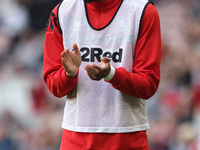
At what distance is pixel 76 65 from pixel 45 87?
3627mm

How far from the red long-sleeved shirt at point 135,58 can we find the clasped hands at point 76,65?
0.05m

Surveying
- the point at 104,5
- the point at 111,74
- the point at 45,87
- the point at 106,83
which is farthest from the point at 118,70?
the point at 45,87

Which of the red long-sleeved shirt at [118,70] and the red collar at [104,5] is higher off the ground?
the red collar at [104,5]

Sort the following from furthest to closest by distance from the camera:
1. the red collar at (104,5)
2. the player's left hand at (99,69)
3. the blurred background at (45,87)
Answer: the blurred background at (45,87), the red collar at (104,5), the player's left hand at (99,69)

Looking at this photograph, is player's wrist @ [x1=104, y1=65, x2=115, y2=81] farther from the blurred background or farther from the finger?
the blurred background

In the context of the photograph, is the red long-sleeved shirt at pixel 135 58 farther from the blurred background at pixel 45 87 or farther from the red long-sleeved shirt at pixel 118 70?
the blurred background at pixel 45 87

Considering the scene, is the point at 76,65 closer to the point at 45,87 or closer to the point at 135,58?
the point at 135,58

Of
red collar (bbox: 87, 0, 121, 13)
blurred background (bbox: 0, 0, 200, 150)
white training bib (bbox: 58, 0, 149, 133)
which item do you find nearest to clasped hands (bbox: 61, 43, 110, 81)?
white training bib (bbox: 58, 0, 149, 133)

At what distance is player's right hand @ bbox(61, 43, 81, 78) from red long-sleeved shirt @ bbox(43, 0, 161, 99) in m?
0.05

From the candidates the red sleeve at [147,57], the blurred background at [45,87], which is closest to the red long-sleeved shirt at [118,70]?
the red sleeve at [147,57]

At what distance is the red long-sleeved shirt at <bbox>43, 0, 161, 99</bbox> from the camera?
→ 193 centimetres

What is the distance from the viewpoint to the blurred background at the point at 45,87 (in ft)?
15.8

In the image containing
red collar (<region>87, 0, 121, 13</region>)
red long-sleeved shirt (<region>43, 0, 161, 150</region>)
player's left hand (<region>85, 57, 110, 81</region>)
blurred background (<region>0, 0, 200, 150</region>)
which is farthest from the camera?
blurred background (<region>0, 0, 200, 150</region>)

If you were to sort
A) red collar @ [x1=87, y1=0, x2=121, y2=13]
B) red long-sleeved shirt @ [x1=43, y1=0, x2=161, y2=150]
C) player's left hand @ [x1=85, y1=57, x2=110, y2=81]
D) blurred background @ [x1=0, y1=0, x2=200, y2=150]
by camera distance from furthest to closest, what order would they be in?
blurred background @ [x1=0, y1=0, x2=200, y2=150] → red collar @ [x1=87, y1=0, x2=121, y2=13] → red long-sleeved shirt @ [x1=43, y1=0, x2=161, y2=150] → player's left hand @ [x1=85, y1=57, x2=110, y2=81]
